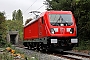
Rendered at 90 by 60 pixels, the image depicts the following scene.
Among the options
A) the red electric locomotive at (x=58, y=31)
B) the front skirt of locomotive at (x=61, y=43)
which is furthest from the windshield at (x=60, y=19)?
the front skirt of locomotive at (x=61, y=43)

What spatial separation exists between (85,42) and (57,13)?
25.4 ft

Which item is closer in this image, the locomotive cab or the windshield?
the locomotive cab

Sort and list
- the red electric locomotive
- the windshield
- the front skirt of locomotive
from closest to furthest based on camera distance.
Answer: the front skirt of locomotive → the red electric locomotive → the windshield

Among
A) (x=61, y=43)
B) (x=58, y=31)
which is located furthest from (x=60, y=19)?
(x=61, y=43)

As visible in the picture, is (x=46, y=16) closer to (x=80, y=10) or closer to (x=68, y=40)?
(x=68, y=40)

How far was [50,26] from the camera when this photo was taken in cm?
1681

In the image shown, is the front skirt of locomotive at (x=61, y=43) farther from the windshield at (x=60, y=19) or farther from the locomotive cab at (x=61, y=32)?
the windshield at (x=60, y=19)

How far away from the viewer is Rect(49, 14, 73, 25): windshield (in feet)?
56.3

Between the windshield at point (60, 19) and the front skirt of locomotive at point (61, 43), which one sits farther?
the windshield at point (60, 19)

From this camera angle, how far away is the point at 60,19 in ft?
56.7

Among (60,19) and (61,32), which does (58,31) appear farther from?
(60,19)

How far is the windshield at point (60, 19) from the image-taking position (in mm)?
17161

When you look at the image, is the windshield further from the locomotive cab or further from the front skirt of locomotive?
the front skirt of locomotive

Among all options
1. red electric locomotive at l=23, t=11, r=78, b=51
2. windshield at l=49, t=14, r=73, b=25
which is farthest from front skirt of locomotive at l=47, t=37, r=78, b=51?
windshield at l=49, t=14, r=73, b=25
